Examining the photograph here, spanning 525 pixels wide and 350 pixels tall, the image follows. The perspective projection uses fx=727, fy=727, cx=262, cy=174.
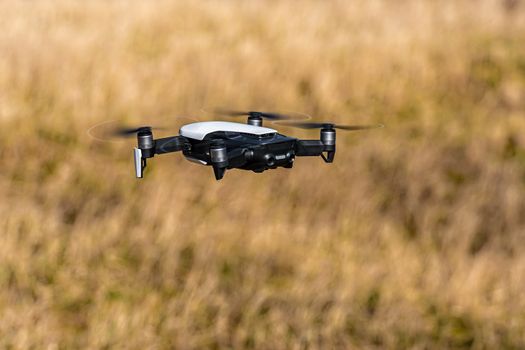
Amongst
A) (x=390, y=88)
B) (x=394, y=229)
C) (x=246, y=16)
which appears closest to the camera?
(x=394, y=229)

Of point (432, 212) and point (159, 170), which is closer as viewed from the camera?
point (159, 170)

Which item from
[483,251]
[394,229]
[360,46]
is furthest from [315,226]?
[360,46]

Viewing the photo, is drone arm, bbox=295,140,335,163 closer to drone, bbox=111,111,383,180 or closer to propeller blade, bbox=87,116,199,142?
drone, bbox=111,111,383,180

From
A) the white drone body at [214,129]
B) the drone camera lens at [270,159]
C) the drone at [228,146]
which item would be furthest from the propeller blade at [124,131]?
the drone camera lens at [270,159]

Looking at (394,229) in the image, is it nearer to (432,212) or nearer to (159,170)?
(432,212)

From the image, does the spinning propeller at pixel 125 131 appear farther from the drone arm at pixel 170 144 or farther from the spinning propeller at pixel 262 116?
the spinning propeller at pixel 262 116

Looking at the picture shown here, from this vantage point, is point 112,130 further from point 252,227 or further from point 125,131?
point 252,227
